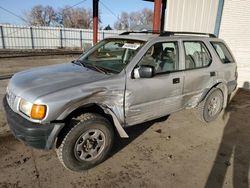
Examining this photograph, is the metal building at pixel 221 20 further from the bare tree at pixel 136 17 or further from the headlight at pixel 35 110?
the bare tree at pixel 136 17

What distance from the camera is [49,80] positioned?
10.0ft

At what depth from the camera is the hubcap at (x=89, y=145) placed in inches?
118

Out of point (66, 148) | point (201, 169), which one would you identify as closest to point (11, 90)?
point (66, 148)

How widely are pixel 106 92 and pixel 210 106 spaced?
2727 millimetres

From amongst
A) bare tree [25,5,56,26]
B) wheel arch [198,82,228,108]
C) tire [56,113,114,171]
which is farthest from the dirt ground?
bare tree [25,5,56,26]

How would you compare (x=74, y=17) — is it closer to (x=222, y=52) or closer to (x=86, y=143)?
(x=222, y=52)

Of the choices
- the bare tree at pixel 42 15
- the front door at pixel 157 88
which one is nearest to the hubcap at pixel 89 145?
the front door at pixel 157 88

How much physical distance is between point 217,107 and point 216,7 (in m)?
5.01

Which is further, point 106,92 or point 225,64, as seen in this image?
point 225,64

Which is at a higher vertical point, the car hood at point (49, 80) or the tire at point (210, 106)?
the car hood at point (49, 80)

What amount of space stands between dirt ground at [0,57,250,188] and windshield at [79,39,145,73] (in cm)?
133

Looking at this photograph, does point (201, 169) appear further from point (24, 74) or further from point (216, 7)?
point (216, 7)

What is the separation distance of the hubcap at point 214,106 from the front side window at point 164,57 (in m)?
1.46

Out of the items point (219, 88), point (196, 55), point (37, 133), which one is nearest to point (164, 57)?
point (196, 55)
